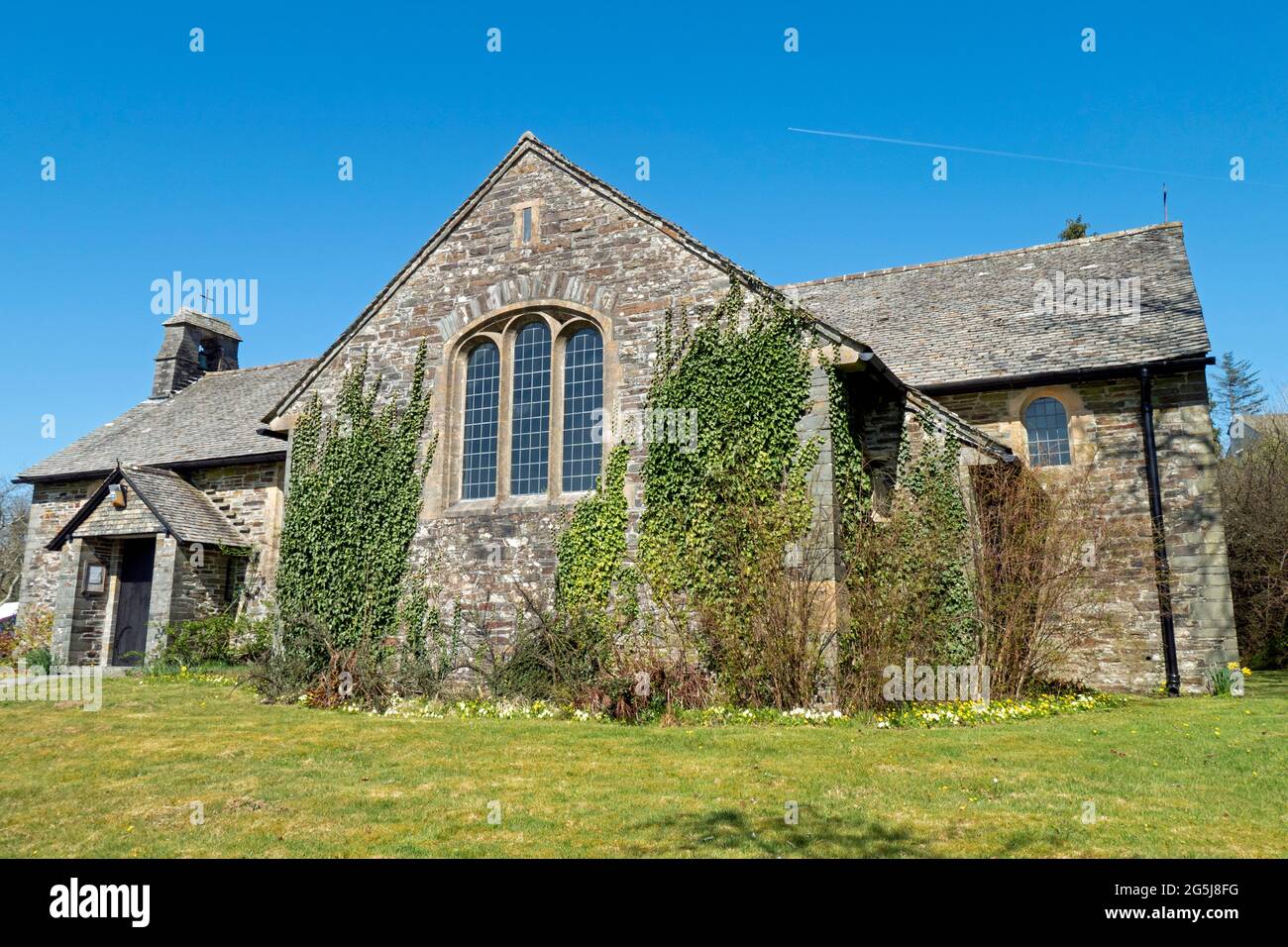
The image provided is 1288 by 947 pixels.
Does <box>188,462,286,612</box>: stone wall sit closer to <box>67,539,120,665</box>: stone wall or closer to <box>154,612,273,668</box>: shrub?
<box>154,612,273,668</box>: shrub

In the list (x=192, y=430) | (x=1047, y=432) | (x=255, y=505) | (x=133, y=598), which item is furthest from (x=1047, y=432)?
(x=192, y=430)

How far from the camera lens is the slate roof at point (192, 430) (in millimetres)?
22906

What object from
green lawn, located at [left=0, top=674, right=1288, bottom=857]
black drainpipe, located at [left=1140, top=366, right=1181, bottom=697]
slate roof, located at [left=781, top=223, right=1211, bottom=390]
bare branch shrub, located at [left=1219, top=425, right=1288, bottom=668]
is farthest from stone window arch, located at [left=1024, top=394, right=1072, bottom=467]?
green lawn, located at [left=0, top=674, right=1288, bottom=857]

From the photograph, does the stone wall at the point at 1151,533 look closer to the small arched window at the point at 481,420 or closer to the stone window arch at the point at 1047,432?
the stone window arch at the point at 1047,432

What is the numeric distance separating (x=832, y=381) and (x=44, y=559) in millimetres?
22891

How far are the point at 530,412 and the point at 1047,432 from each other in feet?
32.8

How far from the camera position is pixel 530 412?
14.9 metres

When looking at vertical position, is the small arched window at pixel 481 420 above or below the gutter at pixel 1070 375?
below

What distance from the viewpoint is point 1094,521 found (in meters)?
15.1

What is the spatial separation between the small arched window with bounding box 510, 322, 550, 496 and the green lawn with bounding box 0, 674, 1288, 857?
14.9ft

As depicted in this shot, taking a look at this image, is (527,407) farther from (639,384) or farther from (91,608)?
(91,608)

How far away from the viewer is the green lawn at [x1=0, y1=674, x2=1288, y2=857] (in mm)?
5918

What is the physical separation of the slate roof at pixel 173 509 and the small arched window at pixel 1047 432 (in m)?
17.8

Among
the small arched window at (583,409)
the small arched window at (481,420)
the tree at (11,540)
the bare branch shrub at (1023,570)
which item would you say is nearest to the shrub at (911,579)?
the bare branch shrub at (1023,570)
